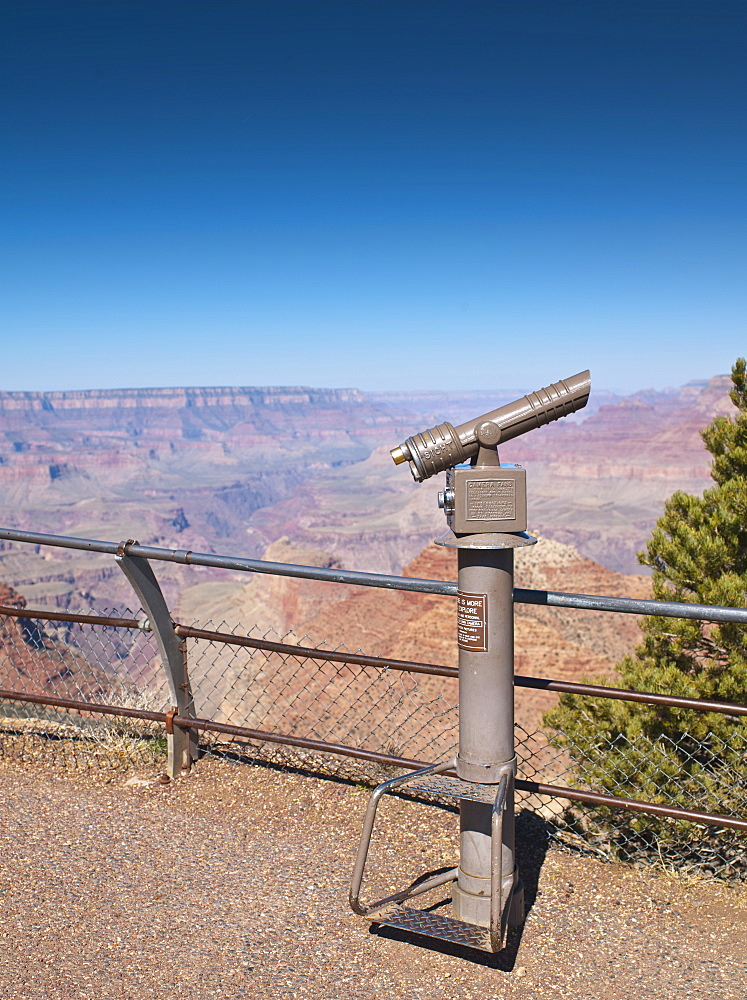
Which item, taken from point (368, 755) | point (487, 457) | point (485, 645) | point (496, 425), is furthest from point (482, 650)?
point (368, 755)

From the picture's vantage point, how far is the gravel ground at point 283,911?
2721 mm

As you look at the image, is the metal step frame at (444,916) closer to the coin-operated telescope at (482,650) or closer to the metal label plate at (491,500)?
the coin-operated telescope at (482,650)

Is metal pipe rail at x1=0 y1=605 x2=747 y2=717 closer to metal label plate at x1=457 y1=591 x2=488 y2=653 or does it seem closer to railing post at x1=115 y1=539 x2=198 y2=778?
railing post at x1=115 y1=539 x2=198 y2=778

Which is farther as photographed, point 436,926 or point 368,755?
point 368,755

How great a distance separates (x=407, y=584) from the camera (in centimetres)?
349

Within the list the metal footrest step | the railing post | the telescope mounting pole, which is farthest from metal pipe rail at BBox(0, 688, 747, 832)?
the metal footrest step

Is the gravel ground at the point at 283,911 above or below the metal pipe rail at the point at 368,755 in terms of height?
below

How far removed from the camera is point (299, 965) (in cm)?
281

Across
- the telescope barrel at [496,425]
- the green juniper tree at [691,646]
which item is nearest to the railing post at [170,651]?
the telescope barrel at [496,425]

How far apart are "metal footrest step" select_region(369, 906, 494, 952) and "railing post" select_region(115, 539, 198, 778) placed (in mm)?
1871

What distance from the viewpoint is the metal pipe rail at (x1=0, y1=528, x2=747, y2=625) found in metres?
3.02

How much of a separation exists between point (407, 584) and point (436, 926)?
→ 4.40ft

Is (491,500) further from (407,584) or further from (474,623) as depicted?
(407,584)

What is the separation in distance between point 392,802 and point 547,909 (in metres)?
1.10
